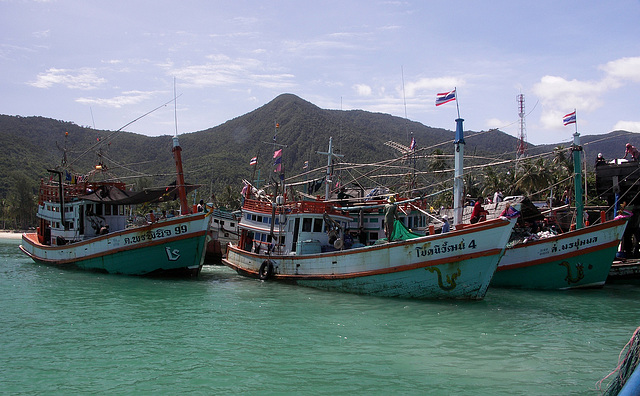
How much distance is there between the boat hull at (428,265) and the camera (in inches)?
609

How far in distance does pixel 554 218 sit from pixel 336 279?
472 inches

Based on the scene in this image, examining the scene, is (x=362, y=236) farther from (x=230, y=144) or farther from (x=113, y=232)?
(x=230, y=144)

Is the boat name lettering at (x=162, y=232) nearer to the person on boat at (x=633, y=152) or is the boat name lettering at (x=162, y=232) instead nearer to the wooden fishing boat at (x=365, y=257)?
the wooden fishing boat at (x=365, y=257)

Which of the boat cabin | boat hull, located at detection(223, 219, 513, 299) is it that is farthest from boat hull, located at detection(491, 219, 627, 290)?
the boat cabin

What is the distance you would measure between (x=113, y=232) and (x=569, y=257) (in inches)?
774

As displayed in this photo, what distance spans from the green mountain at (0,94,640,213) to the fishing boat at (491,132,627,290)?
59.6 m

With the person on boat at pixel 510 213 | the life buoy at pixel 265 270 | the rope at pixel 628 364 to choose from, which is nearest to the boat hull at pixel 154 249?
the life buoy at pixel 265 270

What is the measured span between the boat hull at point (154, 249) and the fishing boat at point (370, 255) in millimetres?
2523

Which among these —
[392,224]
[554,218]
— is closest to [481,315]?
[392,224]

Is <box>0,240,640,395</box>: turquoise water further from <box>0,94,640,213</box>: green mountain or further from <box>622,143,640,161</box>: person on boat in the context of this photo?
<box>0,94,640,213</box>: green mountain

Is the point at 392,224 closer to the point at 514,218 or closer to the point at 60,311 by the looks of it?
the point at 514,218

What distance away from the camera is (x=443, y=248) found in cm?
1571

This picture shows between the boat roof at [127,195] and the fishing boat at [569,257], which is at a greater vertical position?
the boat roof at [127,195]

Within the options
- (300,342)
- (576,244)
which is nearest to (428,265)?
(300,342)
